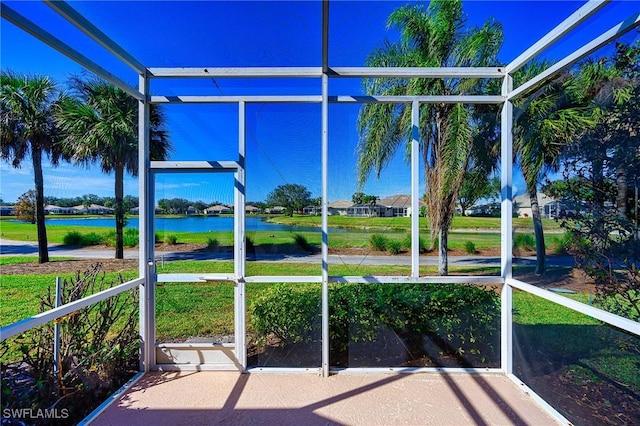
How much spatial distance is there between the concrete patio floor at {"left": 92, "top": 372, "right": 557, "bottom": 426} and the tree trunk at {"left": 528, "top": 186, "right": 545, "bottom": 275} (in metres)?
1.04

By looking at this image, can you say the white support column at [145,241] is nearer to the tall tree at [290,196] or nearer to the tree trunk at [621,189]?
the tall tree at [290,196]

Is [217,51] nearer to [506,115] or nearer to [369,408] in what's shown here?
[506,115]

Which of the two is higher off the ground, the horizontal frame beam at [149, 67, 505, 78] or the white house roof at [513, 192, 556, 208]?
the horizontal frame beam at [149, 67, 505, 78]

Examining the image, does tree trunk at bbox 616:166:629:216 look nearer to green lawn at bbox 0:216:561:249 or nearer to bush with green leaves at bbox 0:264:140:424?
green lawn at bbox 0:216:561:249

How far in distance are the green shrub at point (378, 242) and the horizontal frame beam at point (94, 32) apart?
8.74 feet

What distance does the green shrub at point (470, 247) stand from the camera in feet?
9.45

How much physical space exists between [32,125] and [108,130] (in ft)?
1.95

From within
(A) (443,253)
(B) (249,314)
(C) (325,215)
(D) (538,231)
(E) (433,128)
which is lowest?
(B) (249,314)

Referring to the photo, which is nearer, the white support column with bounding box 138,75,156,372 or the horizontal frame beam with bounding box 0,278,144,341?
the horizontal frame beam with bounding box 0,278,144,341

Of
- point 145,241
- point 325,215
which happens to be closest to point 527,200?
point 325,215

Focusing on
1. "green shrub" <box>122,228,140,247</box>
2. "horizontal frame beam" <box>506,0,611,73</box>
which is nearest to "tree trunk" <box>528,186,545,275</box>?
"horizontal frame beam" <box>506,0,611,73</box>

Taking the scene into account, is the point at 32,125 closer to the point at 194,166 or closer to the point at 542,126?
the point at 194,166

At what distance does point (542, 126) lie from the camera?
8.02ft

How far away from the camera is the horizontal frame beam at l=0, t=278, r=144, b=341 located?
165 cm
